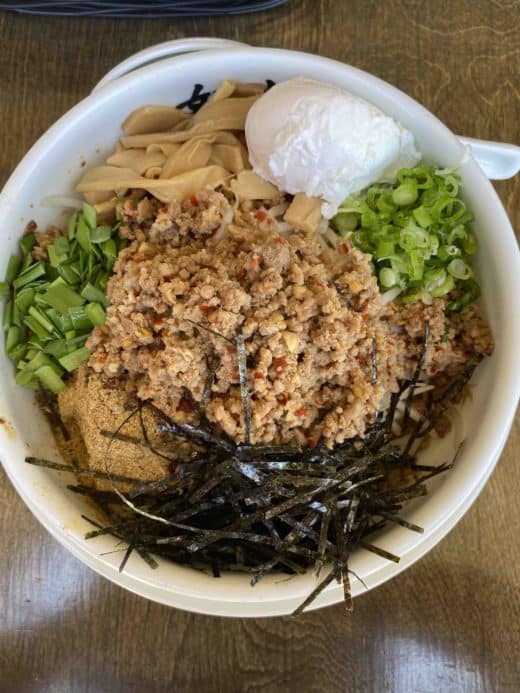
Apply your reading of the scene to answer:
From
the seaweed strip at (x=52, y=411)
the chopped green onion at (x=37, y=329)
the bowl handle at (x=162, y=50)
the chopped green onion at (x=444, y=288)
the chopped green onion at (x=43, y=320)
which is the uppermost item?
the bowl handle at (x=162, y=50)

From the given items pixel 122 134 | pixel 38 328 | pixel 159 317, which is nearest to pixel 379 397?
pixel 159 317

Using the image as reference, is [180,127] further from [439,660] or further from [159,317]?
[439,660]

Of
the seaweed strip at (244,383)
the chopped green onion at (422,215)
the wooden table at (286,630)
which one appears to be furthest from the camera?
the wooden table at (286,630)

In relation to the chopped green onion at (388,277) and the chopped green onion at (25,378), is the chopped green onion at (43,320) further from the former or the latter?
the chopped green onion at (388,277)

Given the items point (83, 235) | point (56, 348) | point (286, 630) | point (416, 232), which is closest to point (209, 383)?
point (56, 348)

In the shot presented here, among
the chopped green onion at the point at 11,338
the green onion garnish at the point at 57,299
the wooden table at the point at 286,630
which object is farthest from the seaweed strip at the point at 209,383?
the wooden table at the point at 286,630

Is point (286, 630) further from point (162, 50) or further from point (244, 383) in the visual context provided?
point (162, 50)
